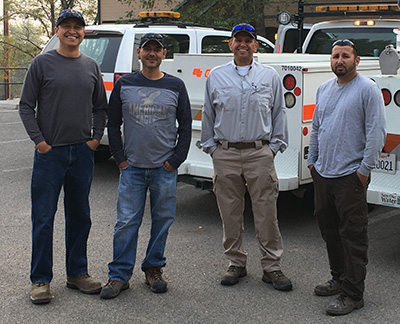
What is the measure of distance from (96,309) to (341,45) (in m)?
2.41

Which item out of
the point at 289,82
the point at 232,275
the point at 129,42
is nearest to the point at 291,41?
the point at 129,42

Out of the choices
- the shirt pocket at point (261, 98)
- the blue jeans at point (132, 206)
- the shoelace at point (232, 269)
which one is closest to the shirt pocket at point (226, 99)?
the shirt pocket at point (261, 98)

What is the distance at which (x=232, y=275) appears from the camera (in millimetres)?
5262

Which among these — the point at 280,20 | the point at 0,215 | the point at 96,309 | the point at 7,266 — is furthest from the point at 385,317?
the point at 280,20

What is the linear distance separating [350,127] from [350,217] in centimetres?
59

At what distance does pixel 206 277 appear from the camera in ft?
17.8

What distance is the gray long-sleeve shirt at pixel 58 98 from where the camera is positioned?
466 cm

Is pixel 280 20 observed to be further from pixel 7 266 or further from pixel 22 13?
pixel 22 13

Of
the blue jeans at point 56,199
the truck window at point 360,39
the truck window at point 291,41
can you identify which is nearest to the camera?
the blue jeans at point 56,199

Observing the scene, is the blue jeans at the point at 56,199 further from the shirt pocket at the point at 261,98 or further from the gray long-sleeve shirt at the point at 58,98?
the shirt pocket at the point at 261,98

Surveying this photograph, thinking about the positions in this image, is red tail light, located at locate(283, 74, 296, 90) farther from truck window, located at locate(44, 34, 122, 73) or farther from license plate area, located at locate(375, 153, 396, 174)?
truck window, located at locate(44, 34, 122, 73)

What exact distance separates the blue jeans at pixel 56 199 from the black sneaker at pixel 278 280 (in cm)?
138

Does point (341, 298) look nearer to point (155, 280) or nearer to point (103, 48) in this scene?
point (155, 280)

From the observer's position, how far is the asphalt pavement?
4.63m
